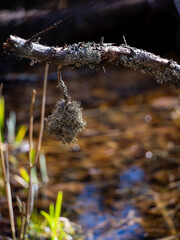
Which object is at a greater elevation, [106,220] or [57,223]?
[106,220]

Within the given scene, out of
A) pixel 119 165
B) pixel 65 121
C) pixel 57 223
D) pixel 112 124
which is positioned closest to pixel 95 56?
pixel 65 121

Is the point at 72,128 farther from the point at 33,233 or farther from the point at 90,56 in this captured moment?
the point at 33,233

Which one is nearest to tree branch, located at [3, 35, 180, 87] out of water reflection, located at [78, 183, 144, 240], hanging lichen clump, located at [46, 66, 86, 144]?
hanging lichen clump, located at [46, 66, 86, 144]

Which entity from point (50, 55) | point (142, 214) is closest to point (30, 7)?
point (142, 214)

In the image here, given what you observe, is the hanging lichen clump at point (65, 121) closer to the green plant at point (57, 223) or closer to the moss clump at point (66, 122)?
the moss clump at point (66, 122)

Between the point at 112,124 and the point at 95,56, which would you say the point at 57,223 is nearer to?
the point at 95,56

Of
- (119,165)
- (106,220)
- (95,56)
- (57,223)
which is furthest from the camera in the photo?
(119,165)

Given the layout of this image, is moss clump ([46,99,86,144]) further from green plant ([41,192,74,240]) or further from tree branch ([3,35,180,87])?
green plant ([41,192,74,240])
